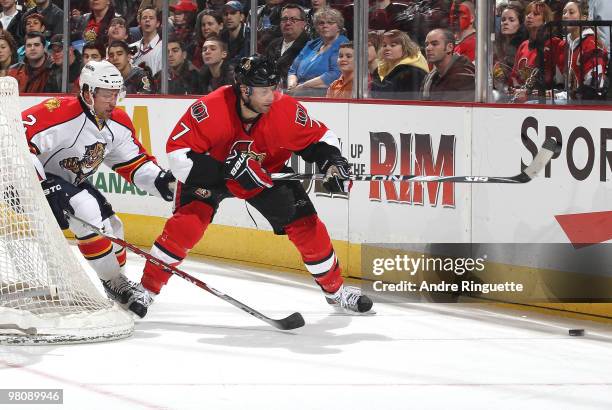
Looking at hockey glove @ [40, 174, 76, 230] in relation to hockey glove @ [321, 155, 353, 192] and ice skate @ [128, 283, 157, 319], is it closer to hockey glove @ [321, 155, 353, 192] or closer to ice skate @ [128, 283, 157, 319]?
ice skate @ [128, 283, 157, 319]

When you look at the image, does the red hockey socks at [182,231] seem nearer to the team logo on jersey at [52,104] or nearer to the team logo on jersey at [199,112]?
the team logo on jersey at [199,112]

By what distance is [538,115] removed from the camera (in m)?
5.43

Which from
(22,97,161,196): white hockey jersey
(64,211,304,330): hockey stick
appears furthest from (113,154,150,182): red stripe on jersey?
(64,211,304,330): hockey stick

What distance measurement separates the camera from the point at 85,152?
543 centimetres

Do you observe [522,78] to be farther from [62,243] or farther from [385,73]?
[62,243]

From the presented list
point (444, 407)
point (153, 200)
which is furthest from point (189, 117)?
point (153, 200)

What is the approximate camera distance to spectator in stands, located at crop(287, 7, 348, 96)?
654 centimetres

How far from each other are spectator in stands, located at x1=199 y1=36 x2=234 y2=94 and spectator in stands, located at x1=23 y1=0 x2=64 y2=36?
1466 millimetres

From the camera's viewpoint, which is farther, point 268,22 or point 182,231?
point 268,22

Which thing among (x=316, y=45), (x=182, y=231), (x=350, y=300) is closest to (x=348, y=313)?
(x=350, y=300)

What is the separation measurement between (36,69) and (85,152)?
11.3 feet

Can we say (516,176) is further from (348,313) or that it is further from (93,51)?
(93,51)

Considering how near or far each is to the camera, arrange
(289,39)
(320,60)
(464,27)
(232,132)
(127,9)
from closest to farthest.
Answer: (232,132) < (464,27) < (320,60) < (289,39) < (127,9)

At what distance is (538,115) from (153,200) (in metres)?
3.14
